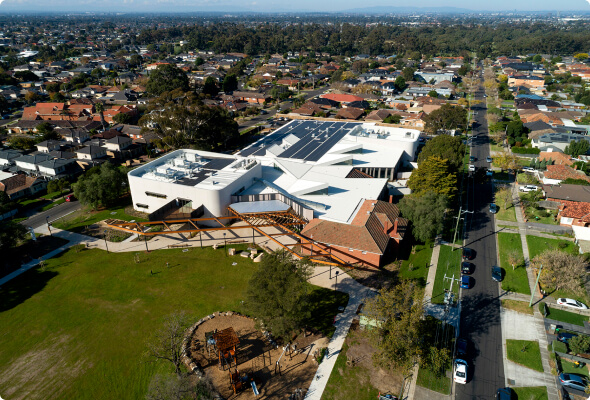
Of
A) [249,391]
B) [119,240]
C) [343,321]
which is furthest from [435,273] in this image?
[119,240]

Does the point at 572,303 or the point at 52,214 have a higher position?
the point at 572,303

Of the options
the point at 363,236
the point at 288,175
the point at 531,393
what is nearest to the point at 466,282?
the point at 363,236

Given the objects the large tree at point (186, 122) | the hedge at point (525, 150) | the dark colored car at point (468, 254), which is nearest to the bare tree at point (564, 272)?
the dark colored car at point (468, 254)

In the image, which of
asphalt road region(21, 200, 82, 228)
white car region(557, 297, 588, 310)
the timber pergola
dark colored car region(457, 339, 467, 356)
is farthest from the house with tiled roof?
asphalt road region(21, 200, 82, 228)

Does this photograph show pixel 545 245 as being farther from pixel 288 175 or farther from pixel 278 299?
pixel 278 299

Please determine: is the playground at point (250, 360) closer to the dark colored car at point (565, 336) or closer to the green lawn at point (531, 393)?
the green lawn at point (531, 393)

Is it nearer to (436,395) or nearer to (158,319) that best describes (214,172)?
(158,319)
